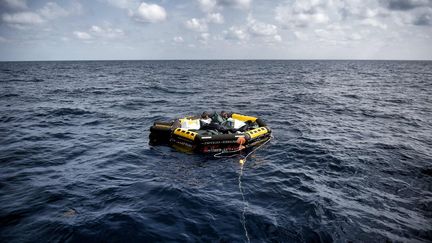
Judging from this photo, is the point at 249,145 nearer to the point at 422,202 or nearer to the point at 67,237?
the point at 422,202

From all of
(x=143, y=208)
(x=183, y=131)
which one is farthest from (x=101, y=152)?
(x=143, y=208)

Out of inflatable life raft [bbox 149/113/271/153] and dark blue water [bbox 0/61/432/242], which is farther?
inflatable life raft [bbox 149/113/271/153]

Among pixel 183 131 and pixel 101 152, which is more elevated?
pixel 183 131

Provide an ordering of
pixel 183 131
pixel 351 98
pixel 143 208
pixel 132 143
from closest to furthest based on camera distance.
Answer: pixel 143 208
pixel 183 131
pixel 132 143
pixel 351 98

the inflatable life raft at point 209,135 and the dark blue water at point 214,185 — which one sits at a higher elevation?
the inflatable life raft at point 209,135

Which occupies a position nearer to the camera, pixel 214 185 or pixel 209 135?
pixel 214 185

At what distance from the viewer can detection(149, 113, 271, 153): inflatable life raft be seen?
527 inches

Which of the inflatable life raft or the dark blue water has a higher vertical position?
the inflatable life raft

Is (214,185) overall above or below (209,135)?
below

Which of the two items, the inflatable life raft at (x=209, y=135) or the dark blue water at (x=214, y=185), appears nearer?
the dark blue water at (x=214, y=185)

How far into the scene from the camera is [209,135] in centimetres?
1350

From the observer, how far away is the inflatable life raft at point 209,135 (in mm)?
13383

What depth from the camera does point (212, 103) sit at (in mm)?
29125

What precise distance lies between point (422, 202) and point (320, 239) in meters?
4.31
